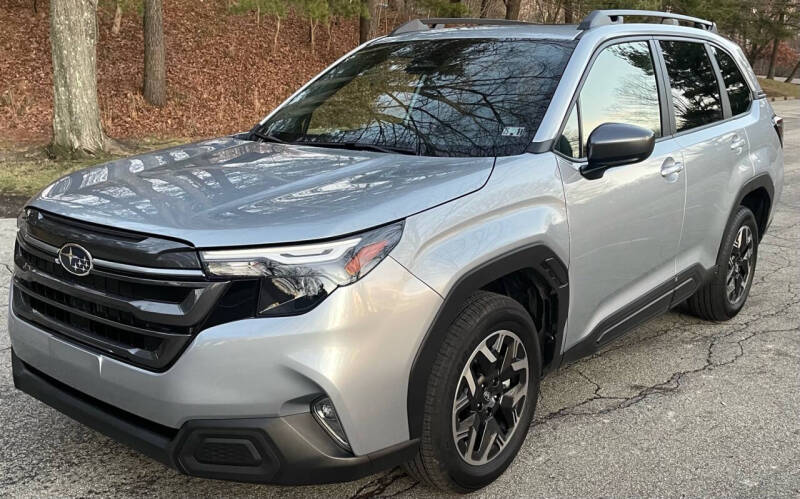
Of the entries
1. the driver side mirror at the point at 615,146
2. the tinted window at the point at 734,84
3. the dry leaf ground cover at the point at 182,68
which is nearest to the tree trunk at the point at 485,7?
the dry leaf ground cover at the point at 182,68

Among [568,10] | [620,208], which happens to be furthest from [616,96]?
[568,10]

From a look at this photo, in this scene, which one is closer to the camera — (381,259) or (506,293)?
(381,259)

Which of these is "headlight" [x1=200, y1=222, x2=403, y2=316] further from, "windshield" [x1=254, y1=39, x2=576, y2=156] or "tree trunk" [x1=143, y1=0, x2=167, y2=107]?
"tree trunk" [x1=143, y1=0, x2=167, y2=107]

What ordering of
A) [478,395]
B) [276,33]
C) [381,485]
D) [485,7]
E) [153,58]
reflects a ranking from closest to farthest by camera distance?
[478,395] → [381,485] → [153,58] → [276,33] → [485,7]

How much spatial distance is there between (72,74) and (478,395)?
9.26 meters

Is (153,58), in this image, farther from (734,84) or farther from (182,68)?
(734,84)

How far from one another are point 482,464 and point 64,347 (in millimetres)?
Answer: 1599

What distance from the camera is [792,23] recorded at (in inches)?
1490

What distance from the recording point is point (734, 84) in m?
4.82

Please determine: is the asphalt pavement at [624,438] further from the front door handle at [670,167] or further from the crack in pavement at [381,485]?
the front door handle at [670,167]

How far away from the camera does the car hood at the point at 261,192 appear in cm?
240

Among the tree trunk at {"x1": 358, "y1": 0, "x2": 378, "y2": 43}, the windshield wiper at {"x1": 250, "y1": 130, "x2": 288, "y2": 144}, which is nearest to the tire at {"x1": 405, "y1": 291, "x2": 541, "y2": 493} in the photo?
the windshield wiper at {"x1": 250, "y1": 130, "x2": 288, "y2": 144}

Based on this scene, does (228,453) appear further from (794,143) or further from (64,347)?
(794,143)

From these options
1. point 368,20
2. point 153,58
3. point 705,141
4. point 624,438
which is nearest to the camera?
point 624,438
